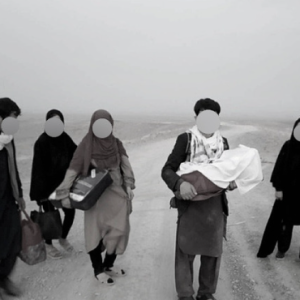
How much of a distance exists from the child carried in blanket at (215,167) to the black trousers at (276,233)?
1.66 m

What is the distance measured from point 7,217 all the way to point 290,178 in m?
3.19

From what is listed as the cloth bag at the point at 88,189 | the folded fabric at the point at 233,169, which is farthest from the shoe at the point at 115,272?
the folded fabric at the point at 233,169

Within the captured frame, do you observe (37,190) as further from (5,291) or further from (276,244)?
(276,244)

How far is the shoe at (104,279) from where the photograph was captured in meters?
3.91

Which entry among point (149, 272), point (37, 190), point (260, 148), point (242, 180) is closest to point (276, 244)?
point (149, 272)

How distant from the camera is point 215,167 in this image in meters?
3.02

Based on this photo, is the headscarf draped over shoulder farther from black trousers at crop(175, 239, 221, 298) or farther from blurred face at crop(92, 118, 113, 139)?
black trousers at crop(175, 239, 221, 298)

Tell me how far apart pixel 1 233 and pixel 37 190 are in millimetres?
808

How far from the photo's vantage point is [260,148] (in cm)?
1630

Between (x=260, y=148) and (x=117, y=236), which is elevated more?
(x=117, y=236)

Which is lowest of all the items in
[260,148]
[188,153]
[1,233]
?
[260,148]

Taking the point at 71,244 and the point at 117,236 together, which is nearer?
the point at 117,236

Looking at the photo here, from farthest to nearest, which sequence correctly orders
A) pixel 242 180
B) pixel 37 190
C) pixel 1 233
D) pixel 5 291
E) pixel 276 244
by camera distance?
pixel 276 244, pixel 37 190, pixel 5 291, pixel 1 233, pixel 242 180

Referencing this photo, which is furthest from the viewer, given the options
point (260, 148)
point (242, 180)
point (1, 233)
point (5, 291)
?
point (260, 148)
